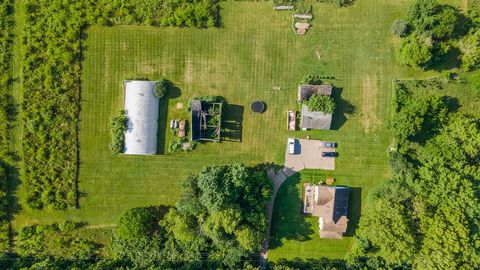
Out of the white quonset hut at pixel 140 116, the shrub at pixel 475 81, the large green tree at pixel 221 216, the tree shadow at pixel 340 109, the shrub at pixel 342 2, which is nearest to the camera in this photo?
the large green tree at pixel 221 216

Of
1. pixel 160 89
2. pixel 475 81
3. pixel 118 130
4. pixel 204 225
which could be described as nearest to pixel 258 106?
pixel 160 89

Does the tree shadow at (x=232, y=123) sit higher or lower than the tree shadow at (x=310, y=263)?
higher

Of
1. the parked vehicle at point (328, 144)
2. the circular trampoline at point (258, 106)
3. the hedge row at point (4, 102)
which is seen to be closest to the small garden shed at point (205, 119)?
the circular trampoline at point (258, 106)

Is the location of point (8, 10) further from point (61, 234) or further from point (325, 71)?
point (325, 71)

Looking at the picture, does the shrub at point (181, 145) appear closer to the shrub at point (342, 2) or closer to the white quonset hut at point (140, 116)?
the white quonset hut at point (140, 116)

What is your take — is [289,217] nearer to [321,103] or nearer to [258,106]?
[258,106]

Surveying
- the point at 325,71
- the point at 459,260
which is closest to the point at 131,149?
the point at 325,71
